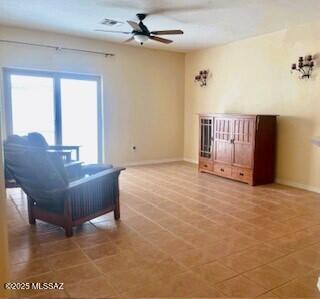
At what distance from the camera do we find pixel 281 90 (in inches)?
195

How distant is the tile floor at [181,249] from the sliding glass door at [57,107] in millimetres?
1767

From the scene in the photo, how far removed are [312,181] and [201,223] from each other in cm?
239

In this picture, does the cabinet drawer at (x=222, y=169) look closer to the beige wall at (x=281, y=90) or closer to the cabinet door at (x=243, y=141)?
the cabinet door at (x=243, y=141)

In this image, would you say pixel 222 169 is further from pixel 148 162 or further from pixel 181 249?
pixel 181 249

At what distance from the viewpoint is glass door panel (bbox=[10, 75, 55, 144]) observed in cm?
531

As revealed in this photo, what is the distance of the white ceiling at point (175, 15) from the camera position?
3.83 m

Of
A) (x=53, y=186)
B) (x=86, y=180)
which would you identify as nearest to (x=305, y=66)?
(x=86, y=180)

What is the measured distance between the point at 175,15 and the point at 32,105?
9.94ft

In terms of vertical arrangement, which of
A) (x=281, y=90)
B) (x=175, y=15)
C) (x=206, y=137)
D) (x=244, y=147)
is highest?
(x=175, y=15)

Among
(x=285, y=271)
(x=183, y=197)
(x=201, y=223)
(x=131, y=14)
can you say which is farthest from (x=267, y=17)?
(x=285, y=271)

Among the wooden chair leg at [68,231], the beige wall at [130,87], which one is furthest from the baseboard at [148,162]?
the wooden chair leg at [68,231]

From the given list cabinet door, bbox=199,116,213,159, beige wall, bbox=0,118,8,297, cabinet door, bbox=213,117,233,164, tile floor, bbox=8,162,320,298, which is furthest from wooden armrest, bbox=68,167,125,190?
cabinet door, bbox=199,116,213,159

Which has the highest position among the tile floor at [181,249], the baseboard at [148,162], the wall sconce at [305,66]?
the wall sconce at [305,66]

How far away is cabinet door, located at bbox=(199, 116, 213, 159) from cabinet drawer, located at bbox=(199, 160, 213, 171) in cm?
10
